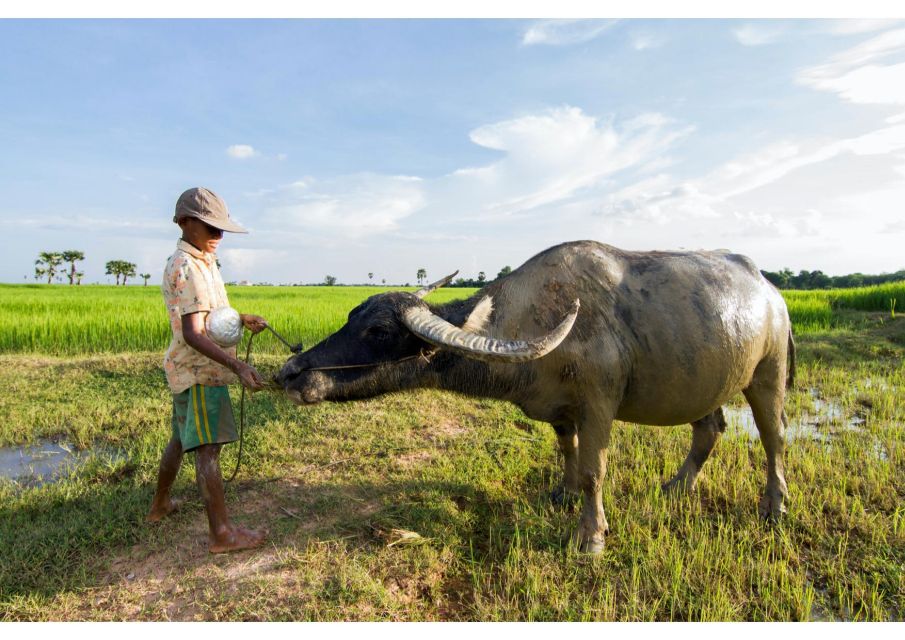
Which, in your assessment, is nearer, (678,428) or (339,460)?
(339,460)

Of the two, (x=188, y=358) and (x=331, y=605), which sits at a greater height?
(x=188, y=358)

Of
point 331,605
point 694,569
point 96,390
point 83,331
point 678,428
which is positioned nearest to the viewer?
point 331,605

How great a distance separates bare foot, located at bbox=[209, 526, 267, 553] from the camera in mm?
2744

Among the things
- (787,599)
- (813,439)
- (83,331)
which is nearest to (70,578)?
(787,599)

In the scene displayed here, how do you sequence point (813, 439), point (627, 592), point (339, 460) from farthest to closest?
point (813, 439) → point (339, 460) → point (627, 592)

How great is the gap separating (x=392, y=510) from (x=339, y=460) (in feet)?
3.21

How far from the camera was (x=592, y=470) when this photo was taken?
2875 mm

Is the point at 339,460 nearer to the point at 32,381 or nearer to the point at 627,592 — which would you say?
the point at 627,592

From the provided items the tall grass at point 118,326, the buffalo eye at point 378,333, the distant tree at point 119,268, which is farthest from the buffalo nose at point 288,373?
the distant tree at point 119,268

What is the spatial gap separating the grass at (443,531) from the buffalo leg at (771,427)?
141 mm

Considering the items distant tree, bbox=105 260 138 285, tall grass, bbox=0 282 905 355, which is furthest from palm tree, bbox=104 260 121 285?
tall grass, bbox=0 282 905 355

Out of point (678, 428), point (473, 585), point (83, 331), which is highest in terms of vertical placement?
point (83, 331)

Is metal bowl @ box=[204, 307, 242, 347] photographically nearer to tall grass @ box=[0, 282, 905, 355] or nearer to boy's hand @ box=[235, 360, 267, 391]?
boy's hand @ box=[235, 360, 267, 391]

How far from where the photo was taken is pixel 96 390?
6.01m
